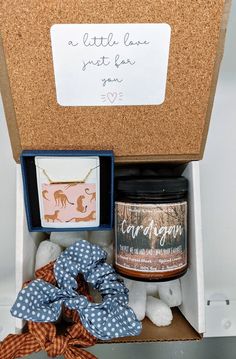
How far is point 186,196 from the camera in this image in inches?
24.3

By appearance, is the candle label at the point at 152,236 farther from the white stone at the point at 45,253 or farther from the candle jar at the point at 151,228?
the white stone at the point at 45,253

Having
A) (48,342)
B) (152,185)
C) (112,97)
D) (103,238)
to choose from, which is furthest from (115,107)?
(48,342)

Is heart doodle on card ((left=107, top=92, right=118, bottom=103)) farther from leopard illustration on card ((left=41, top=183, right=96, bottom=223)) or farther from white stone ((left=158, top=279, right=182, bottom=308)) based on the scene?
white stone ((left=158, top=279, right=182, bottom=308))

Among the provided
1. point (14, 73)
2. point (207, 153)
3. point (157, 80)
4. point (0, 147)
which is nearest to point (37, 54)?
point (14, 73)

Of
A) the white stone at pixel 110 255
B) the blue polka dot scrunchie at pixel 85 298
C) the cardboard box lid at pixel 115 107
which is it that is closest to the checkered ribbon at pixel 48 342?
the blue polka dot scrunchie at pixel 85 298

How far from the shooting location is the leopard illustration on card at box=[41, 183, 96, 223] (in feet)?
1.96

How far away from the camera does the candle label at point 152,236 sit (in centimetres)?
57

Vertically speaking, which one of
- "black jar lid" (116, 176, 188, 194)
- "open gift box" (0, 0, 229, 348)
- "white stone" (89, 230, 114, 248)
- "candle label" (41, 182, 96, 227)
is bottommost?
"white stone" (89, 230, 114, 248)

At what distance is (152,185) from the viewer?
569 millimetres

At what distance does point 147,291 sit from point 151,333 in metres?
0.08

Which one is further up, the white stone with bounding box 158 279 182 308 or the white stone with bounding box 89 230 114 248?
the white stone with bounding box 89 230 114 248

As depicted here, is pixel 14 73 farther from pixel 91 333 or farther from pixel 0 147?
pixel 91 333

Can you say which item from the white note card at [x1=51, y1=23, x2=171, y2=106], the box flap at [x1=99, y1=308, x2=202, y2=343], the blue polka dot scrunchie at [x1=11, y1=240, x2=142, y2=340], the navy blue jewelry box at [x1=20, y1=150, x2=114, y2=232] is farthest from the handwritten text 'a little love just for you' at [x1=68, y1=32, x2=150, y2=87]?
the box flap at [x1=99, y1=308, x2=202, y2=343]

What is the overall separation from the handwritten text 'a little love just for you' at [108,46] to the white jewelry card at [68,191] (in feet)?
0.44
